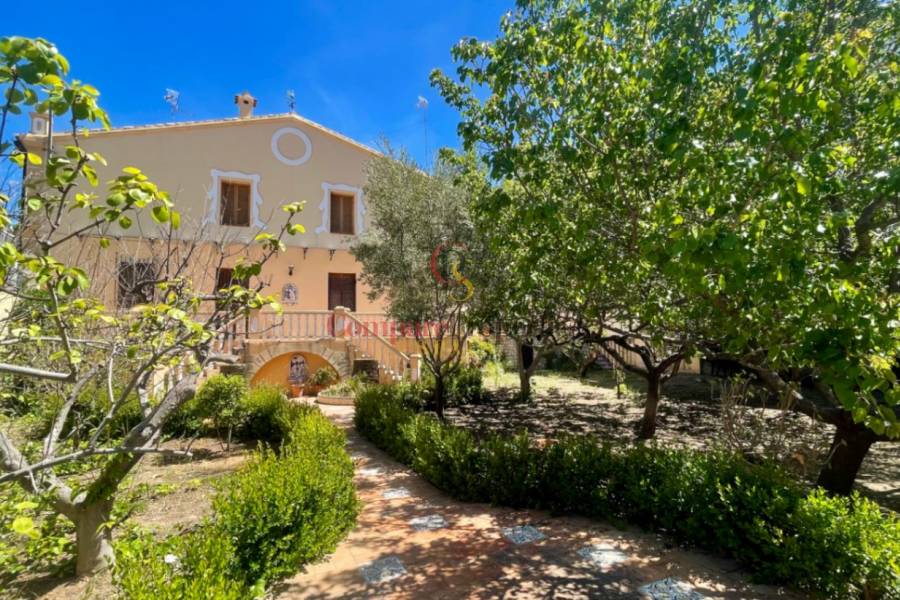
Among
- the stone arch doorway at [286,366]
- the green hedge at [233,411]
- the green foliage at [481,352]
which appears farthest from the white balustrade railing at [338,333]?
the green hedge at [233,411]

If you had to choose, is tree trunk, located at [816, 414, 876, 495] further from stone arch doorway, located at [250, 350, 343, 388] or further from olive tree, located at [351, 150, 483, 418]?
stone arch doorway, located at [250, 350, 343, 388]

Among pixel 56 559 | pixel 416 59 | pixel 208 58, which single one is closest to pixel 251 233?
pixel 208 58

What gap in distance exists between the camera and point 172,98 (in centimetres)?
1714

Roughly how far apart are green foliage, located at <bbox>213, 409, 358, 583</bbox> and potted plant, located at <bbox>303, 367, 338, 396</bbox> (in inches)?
363

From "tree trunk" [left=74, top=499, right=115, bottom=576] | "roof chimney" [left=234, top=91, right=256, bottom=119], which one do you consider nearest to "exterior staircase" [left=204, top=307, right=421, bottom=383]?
"roof chimney" [left=234, top=91, right=256, bottom=119]

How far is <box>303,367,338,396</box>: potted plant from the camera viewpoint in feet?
47.9

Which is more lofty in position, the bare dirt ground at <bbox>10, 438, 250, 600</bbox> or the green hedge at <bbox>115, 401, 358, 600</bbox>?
the green hedge at <bbox>115, 401, 358, 600</bbox>

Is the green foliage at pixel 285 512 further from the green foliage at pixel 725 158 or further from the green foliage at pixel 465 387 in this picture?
the green foliage at pixel 465 387

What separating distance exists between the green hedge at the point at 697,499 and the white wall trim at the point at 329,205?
11519 mm

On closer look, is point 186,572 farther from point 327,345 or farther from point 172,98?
point 172,98

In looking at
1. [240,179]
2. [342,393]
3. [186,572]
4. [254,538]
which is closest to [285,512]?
[254,538]

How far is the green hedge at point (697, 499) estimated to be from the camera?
3.55 metres

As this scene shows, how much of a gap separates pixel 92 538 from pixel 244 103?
17701 millimetres

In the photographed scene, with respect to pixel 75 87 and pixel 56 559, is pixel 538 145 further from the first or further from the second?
pixel 56 559
